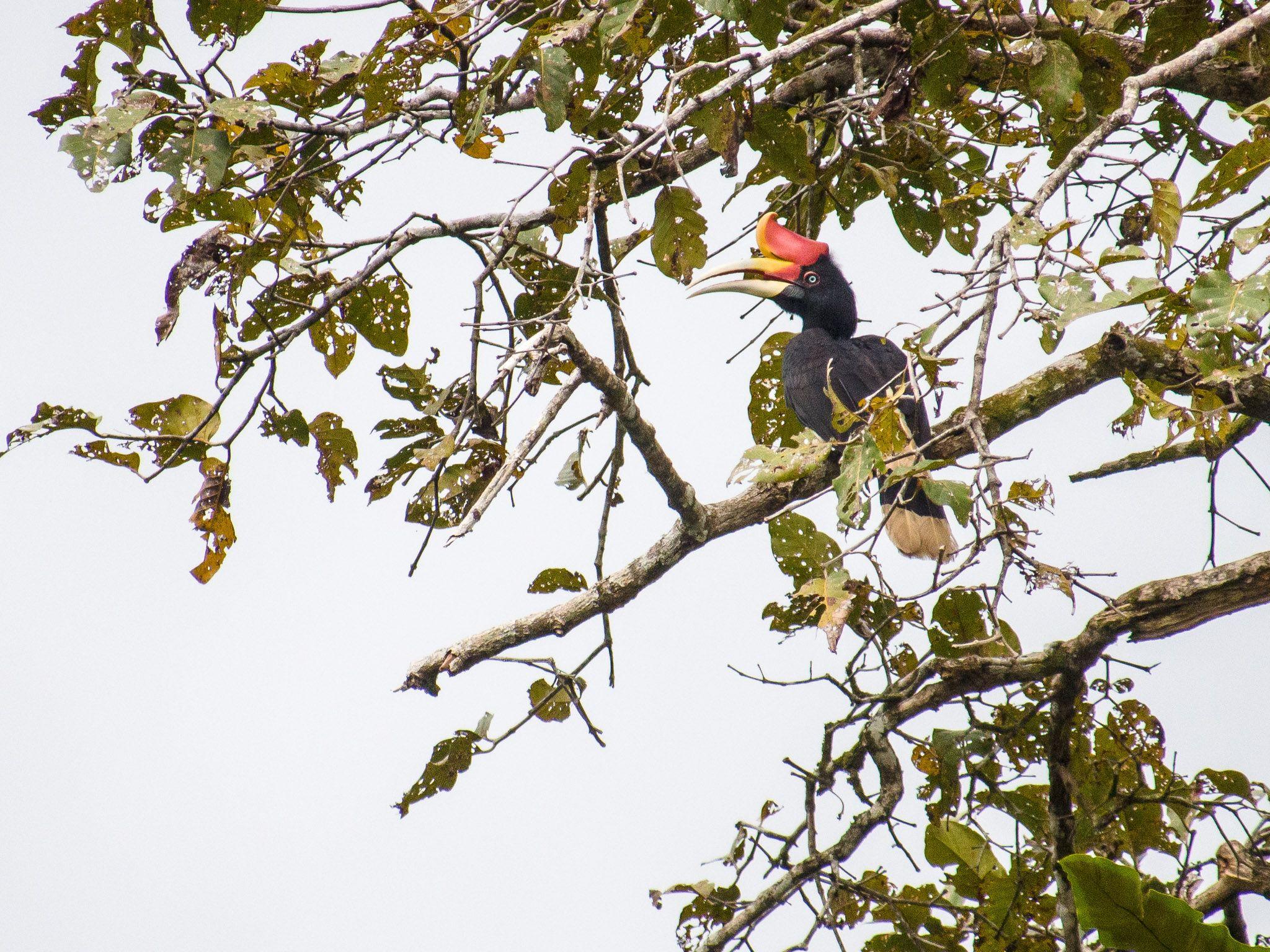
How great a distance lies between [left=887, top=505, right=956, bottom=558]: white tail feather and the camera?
3018 millimetres

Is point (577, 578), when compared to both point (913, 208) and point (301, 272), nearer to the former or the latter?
point (301, 272)

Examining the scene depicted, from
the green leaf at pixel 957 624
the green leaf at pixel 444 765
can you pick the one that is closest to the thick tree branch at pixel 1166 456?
the green leaf at pixel 957 624

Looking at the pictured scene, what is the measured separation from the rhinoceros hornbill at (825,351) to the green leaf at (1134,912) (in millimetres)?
1270

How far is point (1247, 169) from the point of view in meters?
1.40

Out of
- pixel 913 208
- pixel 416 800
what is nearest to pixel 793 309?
pixel 913 208

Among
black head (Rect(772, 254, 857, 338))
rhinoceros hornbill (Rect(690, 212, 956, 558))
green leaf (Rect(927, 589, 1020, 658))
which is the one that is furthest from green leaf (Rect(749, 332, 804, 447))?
black head (Rect(772, 254, 857, 338))

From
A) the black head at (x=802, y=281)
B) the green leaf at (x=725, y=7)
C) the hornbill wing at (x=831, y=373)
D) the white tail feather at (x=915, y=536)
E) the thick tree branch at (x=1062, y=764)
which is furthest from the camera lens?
the black head at (x=802, y=281)

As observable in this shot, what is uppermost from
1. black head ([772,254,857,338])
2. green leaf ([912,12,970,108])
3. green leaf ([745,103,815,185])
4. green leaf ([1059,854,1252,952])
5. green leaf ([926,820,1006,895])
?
black head ([772,254,857,338])

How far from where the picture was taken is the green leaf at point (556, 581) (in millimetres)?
2377

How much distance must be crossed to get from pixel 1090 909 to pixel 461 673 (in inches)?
55.5

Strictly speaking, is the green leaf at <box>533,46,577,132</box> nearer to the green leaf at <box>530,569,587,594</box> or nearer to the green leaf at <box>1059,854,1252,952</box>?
the green leaf at <box>530,569,587,594</box>

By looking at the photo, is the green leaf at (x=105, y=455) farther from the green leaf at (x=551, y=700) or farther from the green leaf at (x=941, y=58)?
the green leaf at (x=941, y=58)

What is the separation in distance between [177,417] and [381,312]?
0.46 metres

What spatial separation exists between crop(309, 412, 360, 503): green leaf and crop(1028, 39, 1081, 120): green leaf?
148 centimetres
